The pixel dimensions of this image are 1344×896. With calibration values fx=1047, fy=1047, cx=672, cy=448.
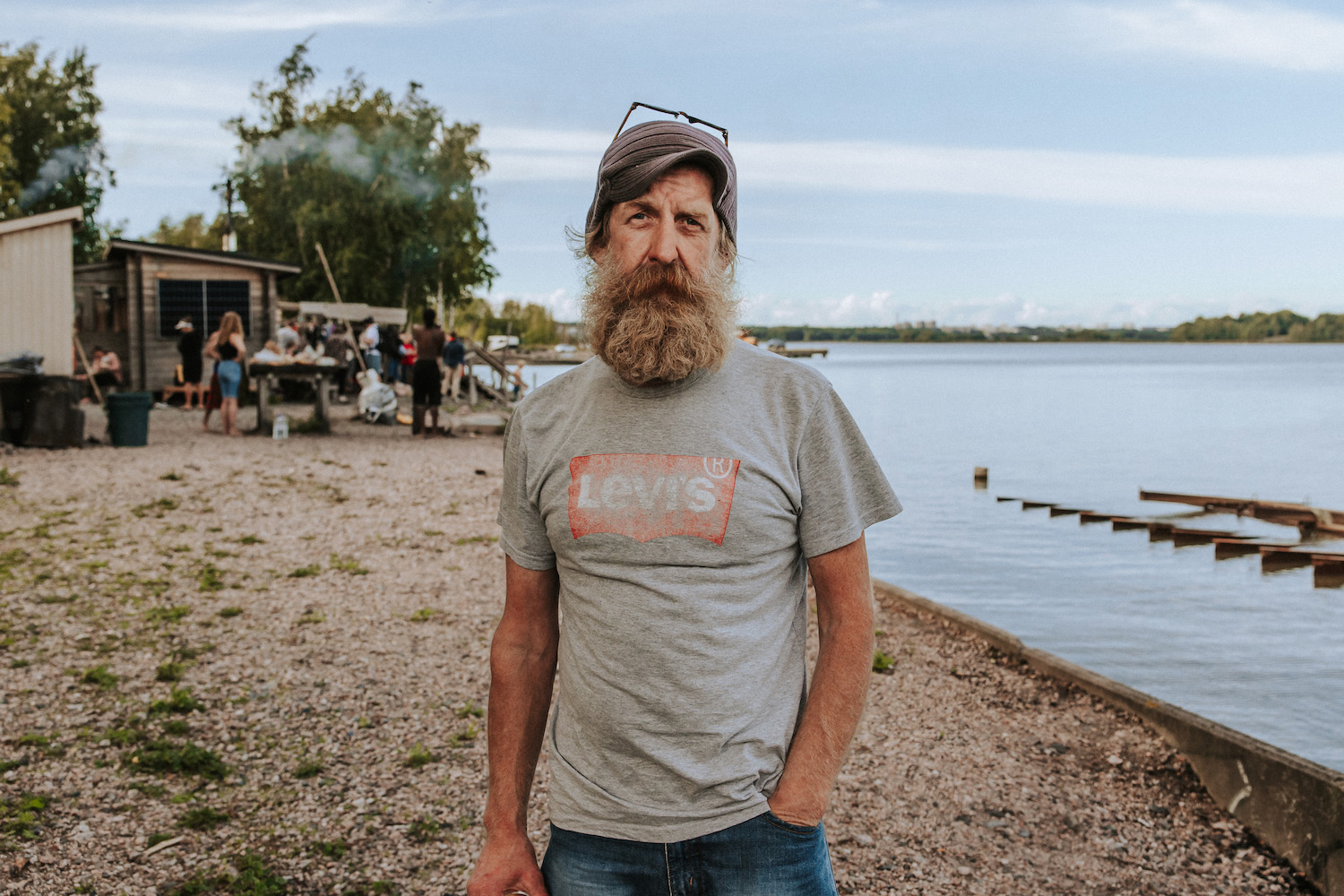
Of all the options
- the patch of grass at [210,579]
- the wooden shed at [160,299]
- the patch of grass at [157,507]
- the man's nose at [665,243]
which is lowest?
the patch of grass at [210,579]

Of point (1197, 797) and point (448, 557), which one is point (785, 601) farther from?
point (448, 557)

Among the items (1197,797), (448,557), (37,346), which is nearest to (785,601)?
(1197,797)

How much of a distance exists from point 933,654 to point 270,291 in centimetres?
2144

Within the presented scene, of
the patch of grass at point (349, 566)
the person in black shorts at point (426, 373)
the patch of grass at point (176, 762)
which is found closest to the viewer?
the patch of grass at point (176, 762)

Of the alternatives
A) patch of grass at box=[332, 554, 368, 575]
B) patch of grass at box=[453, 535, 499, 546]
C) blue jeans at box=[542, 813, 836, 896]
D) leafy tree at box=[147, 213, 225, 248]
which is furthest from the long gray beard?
leafy tree at box=[147, 213, 225, 248]

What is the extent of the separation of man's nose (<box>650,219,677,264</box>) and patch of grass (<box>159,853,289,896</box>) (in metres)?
3.06

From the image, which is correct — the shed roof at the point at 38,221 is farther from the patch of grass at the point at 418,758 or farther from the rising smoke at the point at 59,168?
the rising smoke at the point at 59,168

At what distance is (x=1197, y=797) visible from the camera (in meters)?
5.01

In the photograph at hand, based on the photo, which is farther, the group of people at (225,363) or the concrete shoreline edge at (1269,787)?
the group of people at (225,363)

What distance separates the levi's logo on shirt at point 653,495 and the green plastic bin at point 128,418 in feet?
50.7

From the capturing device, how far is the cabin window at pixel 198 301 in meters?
23.8

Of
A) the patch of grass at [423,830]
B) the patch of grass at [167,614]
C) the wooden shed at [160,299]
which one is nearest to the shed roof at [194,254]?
the wooden shed at [160,299]

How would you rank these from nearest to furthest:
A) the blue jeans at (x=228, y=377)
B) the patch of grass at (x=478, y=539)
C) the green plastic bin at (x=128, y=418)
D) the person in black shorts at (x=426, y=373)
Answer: the patch of grass at (x=478, y=539), the green plastic bin at (x=128, y=418), the blue jeans at (x=228, y=377), the person in black shorts at (x=426, y=373)

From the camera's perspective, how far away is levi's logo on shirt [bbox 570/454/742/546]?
168 centimetres
